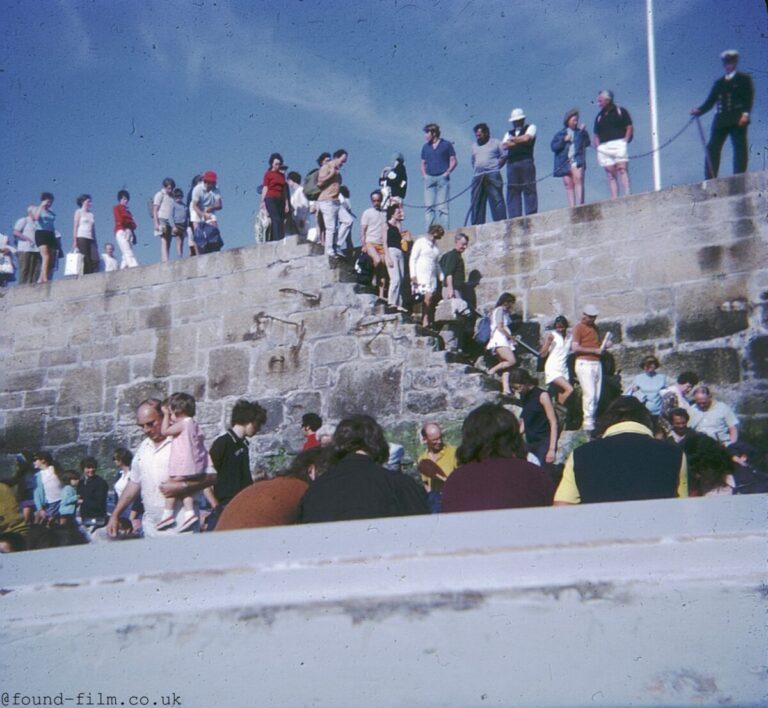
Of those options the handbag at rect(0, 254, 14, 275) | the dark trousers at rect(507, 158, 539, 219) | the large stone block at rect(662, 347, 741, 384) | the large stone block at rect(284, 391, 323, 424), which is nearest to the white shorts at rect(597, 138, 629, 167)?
the dark trousers at rect(507, 158, 539, 219)

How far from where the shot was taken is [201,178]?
27.4 feet

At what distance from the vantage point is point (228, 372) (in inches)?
344

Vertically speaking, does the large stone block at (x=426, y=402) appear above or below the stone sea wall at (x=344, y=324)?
below

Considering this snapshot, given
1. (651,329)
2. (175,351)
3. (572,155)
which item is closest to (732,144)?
(572,155)

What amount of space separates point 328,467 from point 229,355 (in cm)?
535

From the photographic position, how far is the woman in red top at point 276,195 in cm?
838

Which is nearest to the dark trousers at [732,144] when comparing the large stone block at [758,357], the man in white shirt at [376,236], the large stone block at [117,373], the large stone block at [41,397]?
the large stone block at [758,357]

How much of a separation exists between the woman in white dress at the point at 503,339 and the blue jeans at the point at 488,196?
0.69 m

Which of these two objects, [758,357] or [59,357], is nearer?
→ [758,357]

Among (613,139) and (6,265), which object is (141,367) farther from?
(613,139)

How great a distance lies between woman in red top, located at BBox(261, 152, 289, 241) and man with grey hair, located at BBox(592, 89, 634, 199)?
245 centimetres

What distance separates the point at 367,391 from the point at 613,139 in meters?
2.58

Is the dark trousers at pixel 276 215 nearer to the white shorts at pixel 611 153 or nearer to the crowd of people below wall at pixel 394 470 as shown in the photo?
the crowd of people below wall at pixel 394 470

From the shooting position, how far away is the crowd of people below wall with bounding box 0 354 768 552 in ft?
10.2
